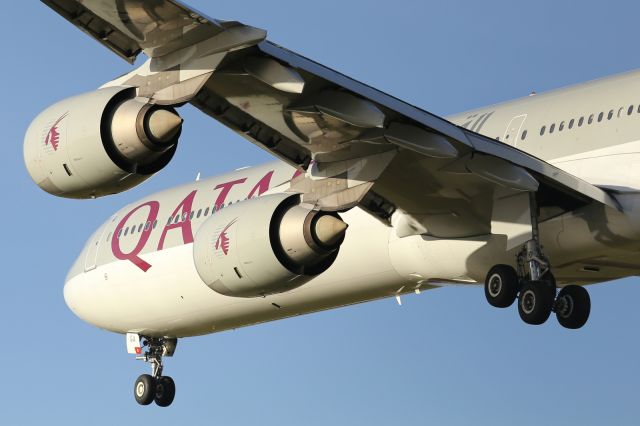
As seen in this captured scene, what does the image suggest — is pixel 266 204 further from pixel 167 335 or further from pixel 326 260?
pixel 167 335

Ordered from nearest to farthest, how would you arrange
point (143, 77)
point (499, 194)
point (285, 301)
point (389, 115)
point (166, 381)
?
point (143, 77)
point (389, 115)
point (499, 194)
point (285, 301)
point (166, 381)

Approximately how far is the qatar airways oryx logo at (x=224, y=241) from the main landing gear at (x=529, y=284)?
3.84m

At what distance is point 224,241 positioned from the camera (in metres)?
22.4

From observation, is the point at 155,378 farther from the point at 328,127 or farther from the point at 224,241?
the point at 328,127

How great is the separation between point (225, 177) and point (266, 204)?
618 centimetres

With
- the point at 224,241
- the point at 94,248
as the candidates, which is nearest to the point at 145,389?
the point at 94,248

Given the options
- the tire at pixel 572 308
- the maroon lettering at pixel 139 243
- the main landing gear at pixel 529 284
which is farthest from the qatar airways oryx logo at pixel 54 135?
the maroon lettering at pixel 139 243

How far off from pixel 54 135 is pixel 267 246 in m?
4.10

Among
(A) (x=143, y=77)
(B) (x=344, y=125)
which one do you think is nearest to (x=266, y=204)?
(B) (x=344, y=125)

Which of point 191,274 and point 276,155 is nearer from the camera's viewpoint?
point 276,155

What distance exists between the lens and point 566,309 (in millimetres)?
23375

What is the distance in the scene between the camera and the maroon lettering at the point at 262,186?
26.6m

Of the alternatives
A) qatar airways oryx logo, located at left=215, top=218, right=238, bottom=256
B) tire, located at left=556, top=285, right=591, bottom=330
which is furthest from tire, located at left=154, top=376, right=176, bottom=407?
tire, located at left=556, top=285, right=591, bottom=330

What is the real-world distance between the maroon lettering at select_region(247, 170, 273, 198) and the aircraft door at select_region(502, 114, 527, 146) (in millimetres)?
4878
